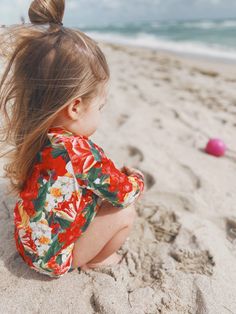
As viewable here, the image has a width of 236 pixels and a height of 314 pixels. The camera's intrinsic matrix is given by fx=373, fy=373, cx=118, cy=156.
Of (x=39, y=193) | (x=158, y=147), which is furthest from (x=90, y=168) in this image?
(x=158, y=147)

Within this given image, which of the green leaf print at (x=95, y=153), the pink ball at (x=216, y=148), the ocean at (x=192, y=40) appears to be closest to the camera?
the green leaf print at (x=95, y=153)

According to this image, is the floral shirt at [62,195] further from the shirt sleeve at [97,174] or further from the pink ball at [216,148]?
the pink ball at [216,148]

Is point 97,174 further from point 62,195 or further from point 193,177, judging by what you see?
point 193,177

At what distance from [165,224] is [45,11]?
1371 millimetres

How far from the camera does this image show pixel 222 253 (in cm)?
199

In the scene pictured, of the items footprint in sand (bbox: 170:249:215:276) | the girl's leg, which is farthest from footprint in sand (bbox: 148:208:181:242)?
the girl's leg

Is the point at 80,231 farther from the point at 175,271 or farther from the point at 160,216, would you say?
the point at 160,216

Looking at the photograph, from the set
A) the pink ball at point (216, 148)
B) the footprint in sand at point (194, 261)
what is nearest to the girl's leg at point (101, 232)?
the footprint in sand at point (194, 261)

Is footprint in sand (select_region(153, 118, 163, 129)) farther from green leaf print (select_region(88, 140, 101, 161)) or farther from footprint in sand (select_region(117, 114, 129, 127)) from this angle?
green leaf print (select_region(88, 140, 101, 161))

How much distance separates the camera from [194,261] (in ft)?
6.40

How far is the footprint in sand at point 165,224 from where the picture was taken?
216 cm

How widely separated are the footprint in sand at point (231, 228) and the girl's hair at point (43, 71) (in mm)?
1168

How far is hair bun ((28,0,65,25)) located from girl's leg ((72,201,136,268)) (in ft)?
2.81

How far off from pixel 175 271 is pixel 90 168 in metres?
0.73
